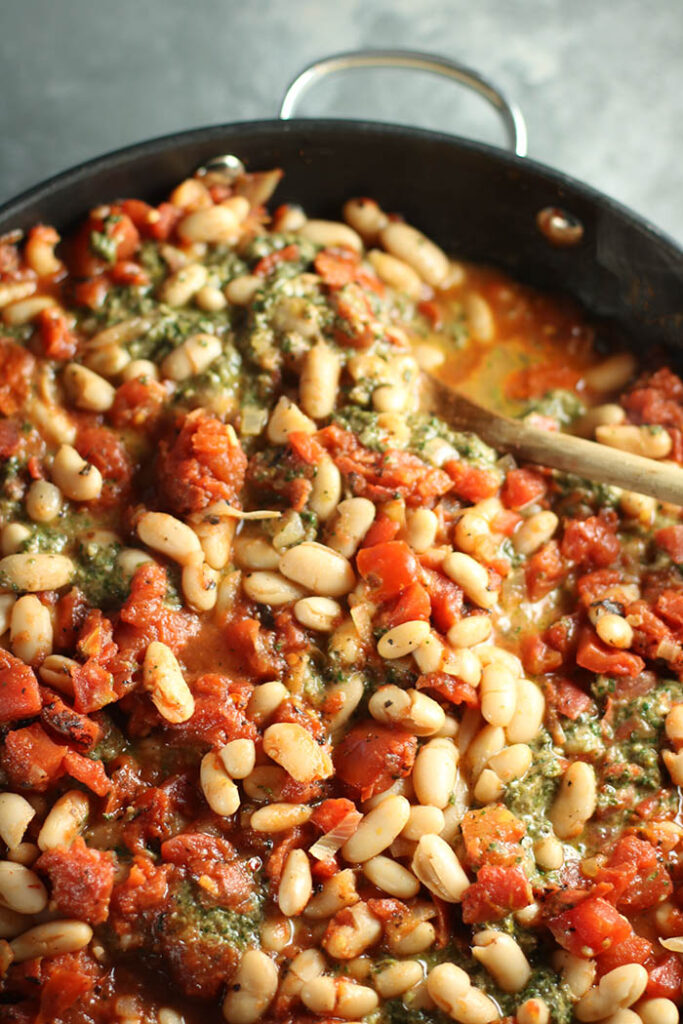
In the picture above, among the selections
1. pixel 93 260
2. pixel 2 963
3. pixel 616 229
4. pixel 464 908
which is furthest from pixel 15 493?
pixel 616 229

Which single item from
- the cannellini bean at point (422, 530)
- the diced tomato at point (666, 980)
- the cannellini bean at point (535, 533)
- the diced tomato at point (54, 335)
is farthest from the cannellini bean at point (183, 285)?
the diced tomato at point (666, 980)

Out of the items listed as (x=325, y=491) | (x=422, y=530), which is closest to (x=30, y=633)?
(x=325, y=491)

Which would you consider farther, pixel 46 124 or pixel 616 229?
pixel 46 124

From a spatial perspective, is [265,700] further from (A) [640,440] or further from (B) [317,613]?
(A) [640,440]

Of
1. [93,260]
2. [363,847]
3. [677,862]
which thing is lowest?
[363,847]

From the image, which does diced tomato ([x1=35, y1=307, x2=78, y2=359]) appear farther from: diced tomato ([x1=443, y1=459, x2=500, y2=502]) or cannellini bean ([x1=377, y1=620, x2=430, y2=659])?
cannellini bean ([x1=377, y1=620, x2=430, y2=659])

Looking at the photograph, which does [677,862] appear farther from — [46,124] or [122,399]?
[46,124]

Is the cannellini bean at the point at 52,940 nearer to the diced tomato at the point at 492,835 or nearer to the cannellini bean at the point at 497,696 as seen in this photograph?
the diced tomato at the point at 492,835
